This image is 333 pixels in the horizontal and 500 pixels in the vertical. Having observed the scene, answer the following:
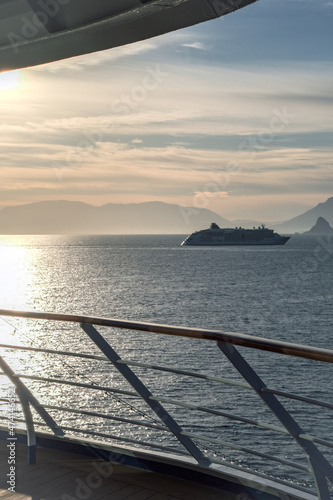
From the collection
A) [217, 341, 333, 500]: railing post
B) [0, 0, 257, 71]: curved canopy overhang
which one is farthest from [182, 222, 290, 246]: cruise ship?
[217, 341, 333, 500]: railing post

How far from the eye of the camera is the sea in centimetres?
1897

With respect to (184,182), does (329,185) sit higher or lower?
lower

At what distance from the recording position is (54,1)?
2061 mm

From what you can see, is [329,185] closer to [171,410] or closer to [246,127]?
[246,127]

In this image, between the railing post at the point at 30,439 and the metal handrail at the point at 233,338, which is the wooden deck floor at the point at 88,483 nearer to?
the railing post at the point at 30,439

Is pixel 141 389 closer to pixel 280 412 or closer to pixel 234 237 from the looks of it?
pixel 280 412

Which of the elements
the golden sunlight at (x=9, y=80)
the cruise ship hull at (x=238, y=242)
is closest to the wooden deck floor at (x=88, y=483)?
the golden sunlight at (x=9, y=80)

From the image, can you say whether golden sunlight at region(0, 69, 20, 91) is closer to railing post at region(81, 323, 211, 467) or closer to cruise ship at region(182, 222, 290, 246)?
railing post at region(81, 323, 211, 467)

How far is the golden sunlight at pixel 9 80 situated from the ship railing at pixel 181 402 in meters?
1.01

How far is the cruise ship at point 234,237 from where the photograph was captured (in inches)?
4914

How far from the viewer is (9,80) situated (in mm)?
2566

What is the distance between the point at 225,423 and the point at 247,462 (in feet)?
9.57

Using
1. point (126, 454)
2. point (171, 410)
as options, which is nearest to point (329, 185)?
point (171, 410)

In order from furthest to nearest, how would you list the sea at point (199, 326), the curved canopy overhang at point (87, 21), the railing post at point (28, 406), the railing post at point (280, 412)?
1. the sea at point (199, 326)
2. the railing post at point (28, 406)
3. the railing post at point (280, 412)
4. the curved canopy overhang at point (87, 21)
